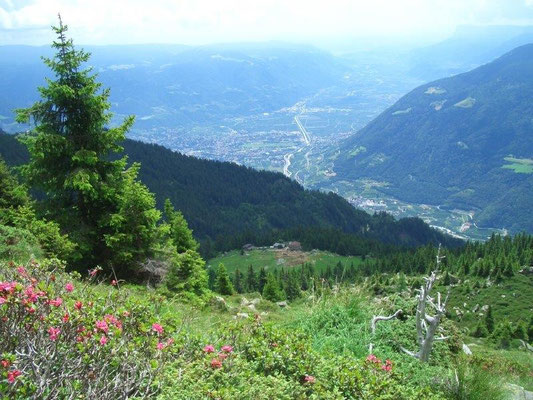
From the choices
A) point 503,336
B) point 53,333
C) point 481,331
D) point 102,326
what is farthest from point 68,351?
point 481,331

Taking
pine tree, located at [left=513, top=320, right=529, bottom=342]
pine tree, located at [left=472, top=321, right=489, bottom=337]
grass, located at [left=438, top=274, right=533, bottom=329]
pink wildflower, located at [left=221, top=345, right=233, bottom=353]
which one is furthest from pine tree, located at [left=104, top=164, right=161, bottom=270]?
grass, located at [left=438, top=274, right=533, bottom=329]

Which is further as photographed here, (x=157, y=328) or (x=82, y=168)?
(x=82, y=168)

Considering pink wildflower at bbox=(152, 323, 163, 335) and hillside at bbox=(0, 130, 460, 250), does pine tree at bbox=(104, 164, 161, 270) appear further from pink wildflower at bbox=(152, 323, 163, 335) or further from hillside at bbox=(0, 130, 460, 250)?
hillside at bbox=(0, 130, 460, 250)

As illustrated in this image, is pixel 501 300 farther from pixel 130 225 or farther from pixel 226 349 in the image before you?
pixel 226 349

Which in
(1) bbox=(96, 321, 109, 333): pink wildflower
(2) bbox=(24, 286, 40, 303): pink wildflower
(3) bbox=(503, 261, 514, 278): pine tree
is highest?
(2) bbox=(24, 286, 40, 303): pink wildflower

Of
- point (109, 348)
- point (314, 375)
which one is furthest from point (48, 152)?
point (314, 375)

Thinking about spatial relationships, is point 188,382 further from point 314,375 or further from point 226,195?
Result: point 226,195
